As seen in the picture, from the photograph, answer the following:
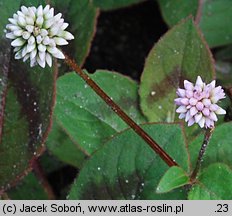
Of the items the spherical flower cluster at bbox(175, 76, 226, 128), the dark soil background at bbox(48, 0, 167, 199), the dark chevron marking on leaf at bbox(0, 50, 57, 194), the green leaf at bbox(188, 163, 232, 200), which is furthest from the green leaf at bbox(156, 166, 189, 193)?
the dark soil background at bbox(48, 0, 167, 199)

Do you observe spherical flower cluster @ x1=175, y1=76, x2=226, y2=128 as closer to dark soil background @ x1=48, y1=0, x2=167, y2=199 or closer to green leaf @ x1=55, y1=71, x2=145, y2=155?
green leaf @ x1=55, y1=71, x2=145, y2=155

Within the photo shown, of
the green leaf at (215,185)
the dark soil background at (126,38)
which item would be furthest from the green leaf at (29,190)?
the green leaf at (215,185)

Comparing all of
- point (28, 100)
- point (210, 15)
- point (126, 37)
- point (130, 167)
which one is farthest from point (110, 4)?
point (130, 167)

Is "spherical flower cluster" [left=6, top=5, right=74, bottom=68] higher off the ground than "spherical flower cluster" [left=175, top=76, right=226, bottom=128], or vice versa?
"spherical flower cluster" [left=6, top=5, right=74, bottom=68]

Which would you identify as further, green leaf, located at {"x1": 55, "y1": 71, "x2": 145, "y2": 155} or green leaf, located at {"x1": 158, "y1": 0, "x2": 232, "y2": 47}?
green leaf, located at {"x1": 158, "y1": 0, "x2": 232, "y2": 47}

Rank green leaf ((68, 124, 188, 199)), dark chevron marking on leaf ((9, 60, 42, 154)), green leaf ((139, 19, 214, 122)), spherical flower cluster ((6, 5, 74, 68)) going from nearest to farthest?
spherical flower cluster ((6, 5, 74, 68)) < green leaf ((68, 124, 188, 199)) < dark chevron marking on leaf ((9, 60, 42, 154)) < green leaf ((139, 19, 214, 122))

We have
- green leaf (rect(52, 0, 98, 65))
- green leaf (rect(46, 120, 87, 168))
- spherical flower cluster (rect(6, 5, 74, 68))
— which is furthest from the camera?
green leaf (rect(46, 120, 87, 168))

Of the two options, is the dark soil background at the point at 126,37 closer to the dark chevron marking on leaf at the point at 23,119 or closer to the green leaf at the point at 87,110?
the green leaf at the point at 87,110
